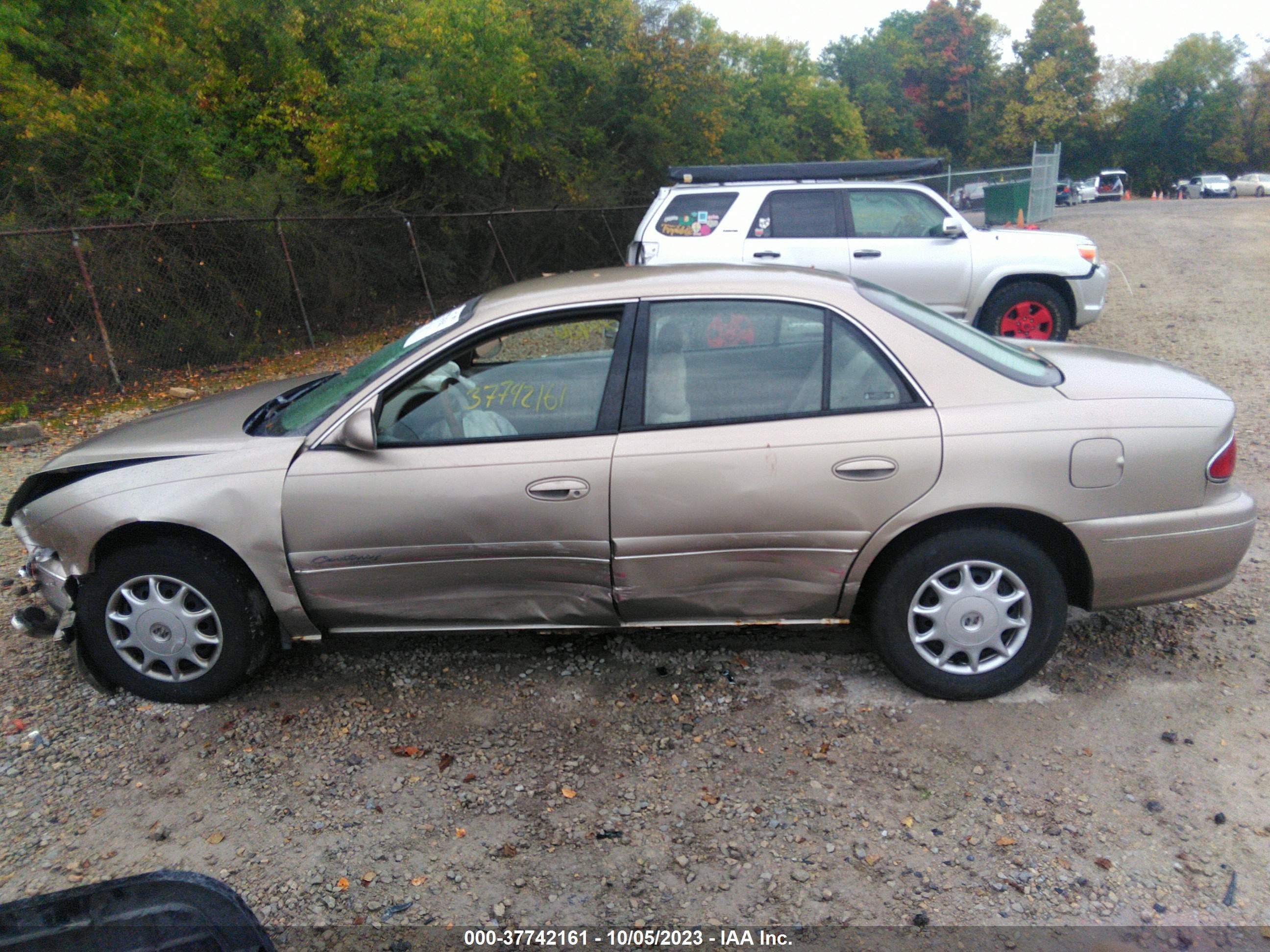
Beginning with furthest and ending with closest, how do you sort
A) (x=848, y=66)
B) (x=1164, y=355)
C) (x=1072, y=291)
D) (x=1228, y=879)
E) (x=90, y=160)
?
(x=848, y=66) < (x=90, y=160) < (x=1164, y=355) < (x=1072, y=291) < (x=1228, y=879)

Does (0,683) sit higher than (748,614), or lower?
lower

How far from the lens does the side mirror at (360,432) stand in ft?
11.7

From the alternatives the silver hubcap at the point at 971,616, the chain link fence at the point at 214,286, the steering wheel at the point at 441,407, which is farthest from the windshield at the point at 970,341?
the chain link fence at the point at 214,286

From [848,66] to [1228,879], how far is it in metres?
76.5

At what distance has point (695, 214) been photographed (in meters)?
9.25

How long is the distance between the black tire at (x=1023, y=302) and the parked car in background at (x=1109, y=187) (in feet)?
153

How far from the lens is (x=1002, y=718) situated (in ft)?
11.9

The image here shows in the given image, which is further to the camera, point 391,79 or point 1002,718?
point 391,79

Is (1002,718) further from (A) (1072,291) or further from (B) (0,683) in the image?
(A) (1072,291)

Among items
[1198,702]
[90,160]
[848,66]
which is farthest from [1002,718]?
[848,66]

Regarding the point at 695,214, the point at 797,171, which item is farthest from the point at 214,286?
the point at 797,171

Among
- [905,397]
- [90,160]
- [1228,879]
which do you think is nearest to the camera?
[1228,879]

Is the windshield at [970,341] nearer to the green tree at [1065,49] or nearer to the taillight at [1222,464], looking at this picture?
the taillight at [1222,464]

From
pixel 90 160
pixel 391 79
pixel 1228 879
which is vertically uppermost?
pixel 391 79
